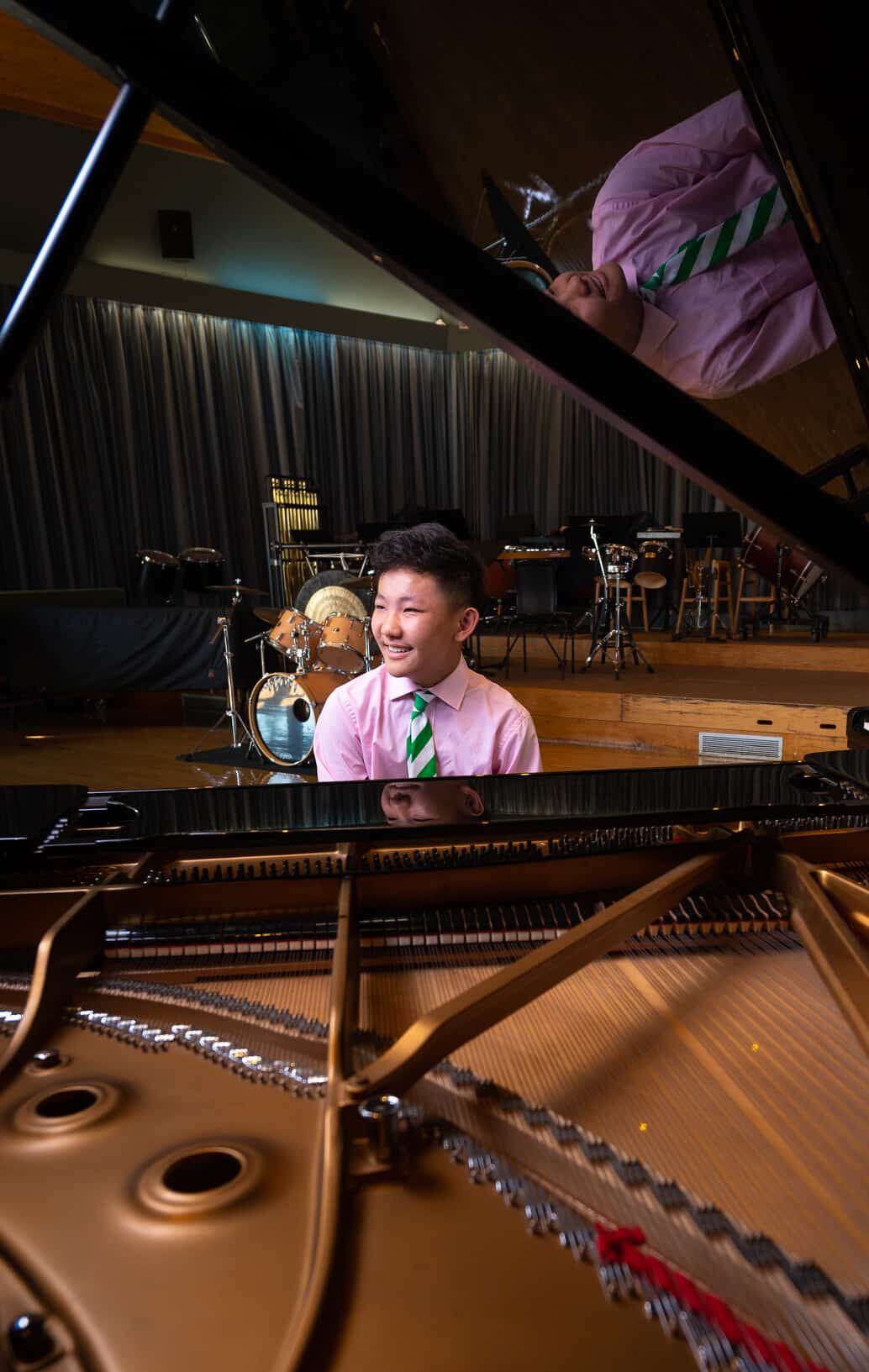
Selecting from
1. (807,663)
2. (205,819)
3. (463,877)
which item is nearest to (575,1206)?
(463,877)

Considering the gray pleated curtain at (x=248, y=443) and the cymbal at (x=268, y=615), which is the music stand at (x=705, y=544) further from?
the cymbal at (x=268, y=615)

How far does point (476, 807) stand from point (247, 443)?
1001cm

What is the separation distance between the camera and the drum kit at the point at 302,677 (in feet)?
15.5

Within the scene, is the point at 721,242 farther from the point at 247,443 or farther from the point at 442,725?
the point at 247,443

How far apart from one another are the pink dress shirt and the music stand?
220 inches

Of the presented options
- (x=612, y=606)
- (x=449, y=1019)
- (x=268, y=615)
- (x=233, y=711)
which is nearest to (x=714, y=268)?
(x=449, y=1019)

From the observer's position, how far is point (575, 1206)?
651 mm

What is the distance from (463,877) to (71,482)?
9079 mm

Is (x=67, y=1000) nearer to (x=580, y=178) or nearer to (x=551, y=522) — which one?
(x=580, y=178)

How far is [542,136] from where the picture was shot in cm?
207

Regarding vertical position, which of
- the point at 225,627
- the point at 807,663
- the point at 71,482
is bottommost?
the point at 807,663

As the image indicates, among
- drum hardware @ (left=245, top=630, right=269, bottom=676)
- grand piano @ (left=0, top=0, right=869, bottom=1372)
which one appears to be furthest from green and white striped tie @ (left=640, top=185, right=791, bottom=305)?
drum hardware @ (left=245, top=630, right=269, bottom=676)

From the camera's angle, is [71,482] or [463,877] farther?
[71,482]

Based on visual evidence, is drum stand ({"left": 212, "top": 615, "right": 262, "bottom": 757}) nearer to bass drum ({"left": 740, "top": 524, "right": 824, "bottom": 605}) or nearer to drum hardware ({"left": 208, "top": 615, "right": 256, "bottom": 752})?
drum hardware ({"left": 208, "top": 615, "right": 256, "bottom": 752})
